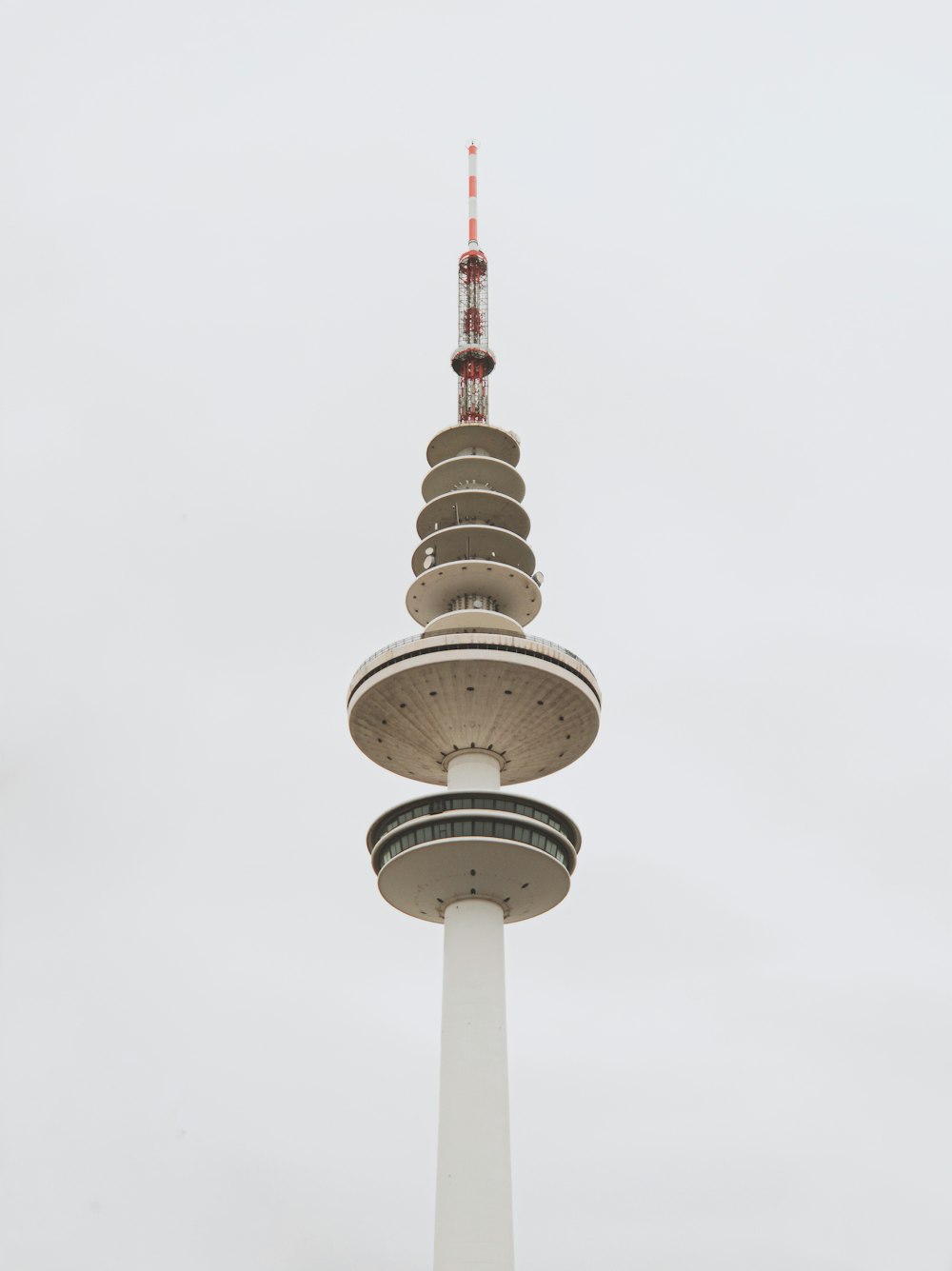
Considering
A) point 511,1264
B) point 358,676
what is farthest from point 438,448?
point 511,1264

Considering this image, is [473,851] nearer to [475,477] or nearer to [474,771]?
[474,771]

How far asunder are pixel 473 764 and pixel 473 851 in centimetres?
606

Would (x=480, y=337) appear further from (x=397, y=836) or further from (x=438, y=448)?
(x=397, y=836)

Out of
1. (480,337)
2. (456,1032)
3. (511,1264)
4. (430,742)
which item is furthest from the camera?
(480,337)

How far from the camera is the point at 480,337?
78.2 m

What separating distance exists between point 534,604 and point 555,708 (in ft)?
27.1

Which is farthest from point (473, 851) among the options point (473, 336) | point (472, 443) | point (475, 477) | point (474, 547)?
point (473, 336)

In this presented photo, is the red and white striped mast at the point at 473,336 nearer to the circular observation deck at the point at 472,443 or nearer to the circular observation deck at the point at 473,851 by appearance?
the circular observation deck at the point at 472,443

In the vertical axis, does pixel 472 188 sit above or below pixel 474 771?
above

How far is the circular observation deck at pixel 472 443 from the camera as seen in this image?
72625 mm

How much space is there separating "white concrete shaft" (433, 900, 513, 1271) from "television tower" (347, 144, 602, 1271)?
6 cm

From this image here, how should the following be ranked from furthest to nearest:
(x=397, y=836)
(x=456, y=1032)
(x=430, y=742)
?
(x=430, y=742)
(x=397, y=836)
(x=456, y=1032)

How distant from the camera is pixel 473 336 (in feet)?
257

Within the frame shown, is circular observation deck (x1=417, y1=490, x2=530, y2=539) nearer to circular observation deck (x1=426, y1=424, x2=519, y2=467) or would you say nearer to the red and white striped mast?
circular observation deck (x1=426, y1=424, x2=519, y2=467)
